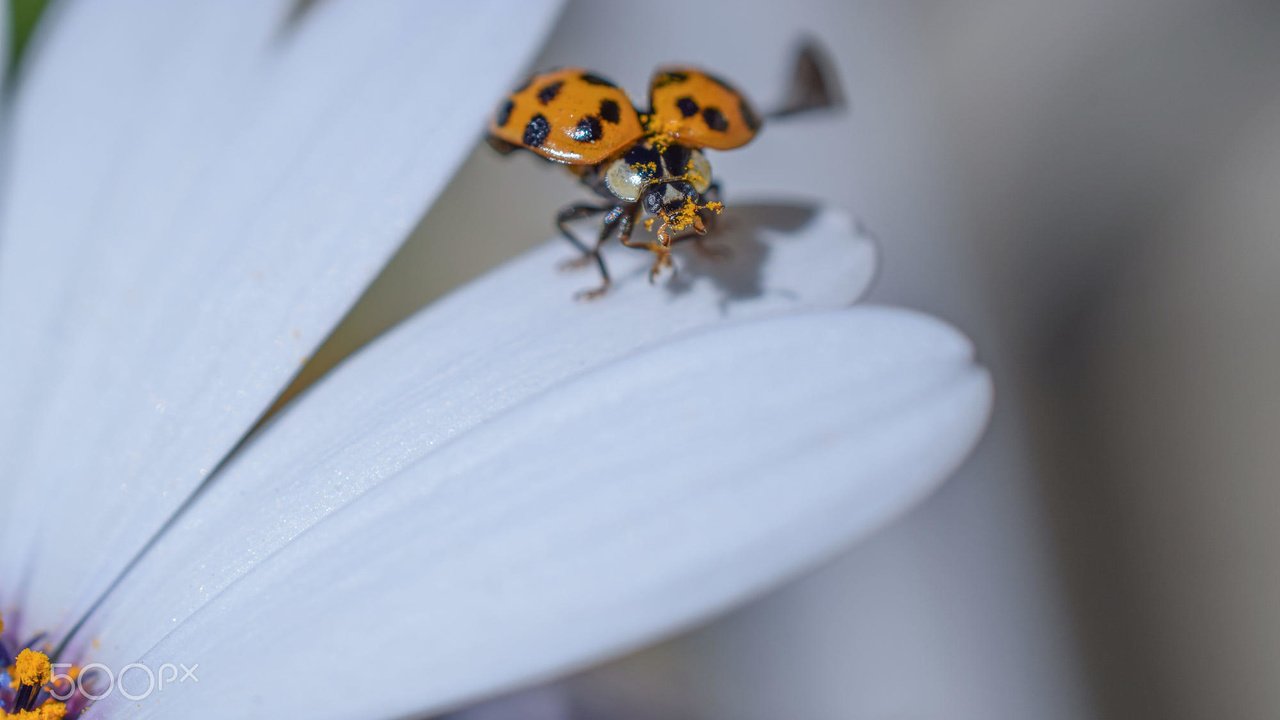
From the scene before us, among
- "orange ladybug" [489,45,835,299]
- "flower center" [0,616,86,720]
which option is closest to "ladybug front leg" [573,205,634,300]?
"orange ladybug" [489,45,835,299]

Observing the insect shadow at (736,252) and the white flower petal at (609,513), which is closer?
the white flower petal at (609,513)

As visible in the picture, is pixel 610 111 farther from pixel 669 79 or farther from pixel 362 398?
pixel 362 398

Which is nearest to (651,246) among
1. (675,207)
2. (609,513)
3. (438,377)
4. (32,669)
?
(675,207)

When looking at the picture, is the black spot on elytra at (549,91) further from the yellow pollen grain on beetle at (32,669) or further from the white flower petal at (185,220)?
the yellow pollen grain on beetle at (32,669)

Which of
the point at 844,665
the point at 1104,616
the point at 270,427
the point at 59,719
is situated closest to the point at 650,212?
the point at 270,427

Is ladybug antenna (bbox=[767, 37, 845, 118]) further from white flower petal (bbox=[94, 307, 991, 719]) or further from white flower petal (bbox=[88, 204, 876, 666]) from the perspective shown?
white flower petal (bbox=[94, 307, 991, 719])

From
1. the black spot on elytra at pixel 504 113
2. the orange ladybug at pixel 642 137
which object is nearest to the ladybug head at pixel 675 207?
the orange ladybug at pixel 642 137
